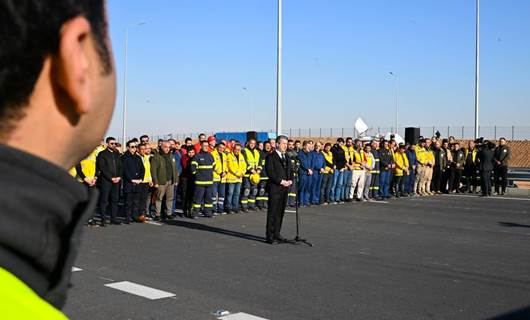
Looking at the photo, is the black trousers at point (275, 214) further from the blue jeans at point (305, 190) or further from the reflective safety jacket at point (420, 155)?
the reflective safety jacket at point (420, 155)

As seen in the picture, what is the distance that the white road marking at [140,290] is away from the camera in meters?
6.61

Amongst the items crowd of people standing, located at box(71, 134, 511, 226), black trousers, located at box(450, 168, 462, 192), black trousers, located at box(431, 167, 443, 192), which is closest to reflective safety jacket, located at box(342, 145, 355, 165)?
crowd of people standing, located at box(71, 134, 511, 226)

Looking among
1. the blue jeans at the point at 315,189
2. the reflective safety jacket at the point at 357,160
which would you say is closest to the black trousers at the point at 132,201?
the blue jeans at the point at 315,189

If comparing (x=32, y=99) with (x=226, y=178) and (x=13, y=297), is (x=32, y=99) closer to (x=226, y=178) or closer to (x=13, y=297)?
(x=13, y=297)

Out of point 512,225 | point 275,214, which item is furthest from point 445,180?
point 275,214

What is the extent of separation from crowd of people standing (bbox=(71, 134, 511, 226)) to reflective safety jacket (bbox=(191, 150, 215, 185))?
0.02 m

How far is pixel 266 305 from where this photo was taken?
6273 mm

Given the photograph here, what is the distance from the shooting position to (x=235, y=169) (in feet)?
53.0

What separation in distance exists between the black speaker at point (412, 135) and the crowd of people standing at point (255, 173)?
63.9 inches

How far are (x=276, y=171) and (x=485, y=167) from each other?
45.3 ft

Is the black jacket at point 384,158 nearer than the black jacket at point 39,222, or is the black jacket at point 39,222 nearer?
the black jacket at point 39,222

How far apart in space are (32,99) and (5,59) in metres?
0.07

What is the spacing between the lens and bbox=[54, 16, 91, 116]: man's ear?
86 centimetres

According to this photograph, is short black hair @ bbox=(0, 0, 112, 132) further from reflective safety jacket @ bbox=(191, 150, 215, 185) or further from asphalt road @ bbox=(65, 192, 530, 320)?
reflective safety jacket @ bbox=(191, 150, 215, 185)
